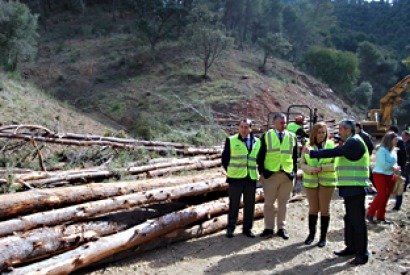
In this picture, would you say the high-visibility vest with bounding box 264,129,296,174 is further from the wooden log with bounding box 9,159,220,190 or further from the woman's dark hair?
the wooden log with bounding box 9,159,220,190

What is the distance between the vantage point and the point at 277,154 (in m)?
6.09

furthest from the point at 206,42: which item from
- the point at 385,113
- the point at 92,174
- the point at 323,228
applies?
the point at 323,228

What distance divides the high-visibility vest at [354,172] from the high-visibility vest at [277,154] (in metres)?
1.05

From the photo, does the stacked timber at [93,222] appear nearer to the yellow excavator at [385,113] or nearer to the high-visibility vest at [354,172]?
the high-visibility vest at [354,172]

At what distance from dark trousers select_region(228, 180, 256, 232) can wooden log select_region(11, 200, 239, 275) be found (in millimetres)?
436

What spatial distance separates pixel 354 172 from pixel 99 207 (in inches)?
130

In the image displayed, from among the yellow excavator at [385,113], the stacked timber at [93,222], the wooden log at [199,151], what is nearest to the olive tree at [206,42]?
the yellow excavator at [385,113]

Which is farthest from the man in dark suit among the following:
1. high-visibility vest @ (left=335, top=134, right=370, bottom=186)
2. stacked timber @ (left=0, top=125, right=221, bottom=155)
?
stacked timber @ (left=0, top=125, right=221, bottom=155)

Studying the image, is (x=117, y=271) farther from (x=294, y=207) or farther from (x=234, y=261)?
(x=294, y=207)

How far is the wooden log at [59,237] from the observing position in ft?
14.0

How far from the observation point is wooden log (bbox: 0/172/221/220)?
16.5ft

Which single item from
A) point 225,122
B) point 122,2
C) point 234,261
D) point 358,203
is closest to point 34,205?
point 234,261

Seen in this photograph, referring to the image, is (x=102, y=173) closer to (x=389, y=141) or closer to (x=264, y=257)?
(x=264, y=257)

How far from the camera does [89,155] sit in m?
10.3
